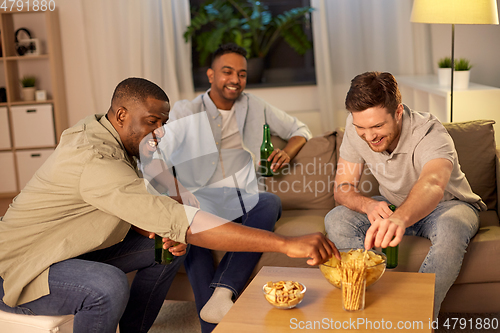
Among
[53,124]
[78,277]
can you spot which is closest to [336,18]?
[53,124]

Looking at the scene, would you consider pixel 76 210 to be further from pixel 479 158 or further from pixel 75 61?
pixel 75 61

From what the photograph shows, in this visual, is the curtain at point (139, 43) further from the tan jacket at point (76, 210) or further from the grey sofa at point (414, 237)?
the tan jacket at point (76, 210)

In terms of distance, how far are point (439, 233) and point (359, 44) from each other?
2.59m

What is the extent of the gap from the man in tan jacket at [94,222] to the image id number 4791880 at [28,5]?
2.97 meters

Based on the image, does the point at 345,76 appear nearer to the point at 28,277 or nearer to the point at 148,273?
the point at 148,273

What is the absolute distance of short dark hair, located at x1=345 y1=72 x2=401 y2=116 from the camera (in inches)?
61.9

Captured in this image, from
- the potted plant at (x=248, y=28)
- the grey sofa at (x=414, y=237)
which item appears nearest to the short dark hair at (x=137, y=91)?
the grey sofa at (x=414, y=237)

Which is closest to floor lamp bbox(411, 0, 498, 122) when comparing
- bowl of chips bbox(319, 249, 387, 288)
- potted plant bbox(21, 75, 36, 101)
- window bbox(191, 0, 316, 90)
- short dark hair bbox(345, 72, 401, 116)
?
short dark hair bbox(345, 72, 401, 116)

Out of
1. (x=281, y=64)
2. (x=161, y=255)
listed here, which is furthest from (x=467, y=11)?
(x=281, y=64)

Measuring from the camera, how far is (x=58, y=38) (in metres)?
4.18

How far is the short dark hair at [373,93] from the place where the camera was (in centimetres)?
157

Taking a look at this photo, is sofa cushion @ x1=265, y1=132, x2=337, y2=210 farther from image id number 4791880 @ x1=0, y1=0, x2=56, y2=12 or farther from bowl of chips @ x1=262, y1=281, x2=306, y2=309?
image id number 4791880 @ x1=0, y1=0, x2=56, y2=12

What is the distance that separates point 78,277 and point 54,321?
15cm

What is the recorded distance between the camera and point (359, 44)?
389 cm
